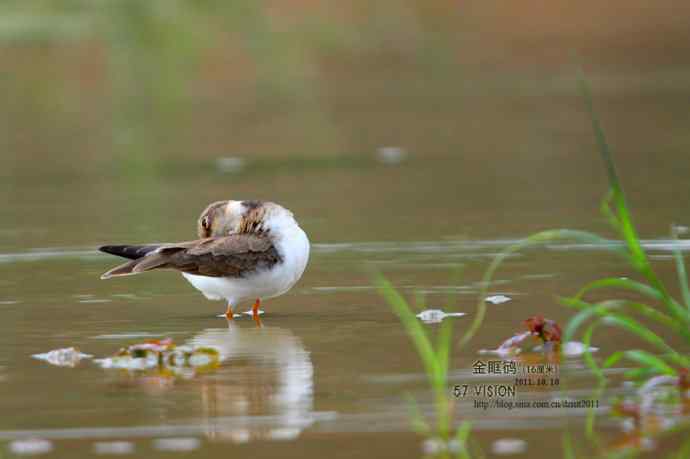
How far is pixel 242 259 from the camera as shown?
764 cm

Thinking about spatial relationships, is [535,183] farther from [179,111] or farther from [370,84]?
[370,84]

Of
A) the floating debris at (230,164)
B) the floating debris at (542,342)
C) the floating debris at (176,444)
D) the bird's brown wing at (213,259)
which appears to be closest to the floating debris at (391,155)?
the floating debris at (230,164)

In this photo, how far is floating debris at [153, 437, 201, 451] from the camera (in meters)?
5.08

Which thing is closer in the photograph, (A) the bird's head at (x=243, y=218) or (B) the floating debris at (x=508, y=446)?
(B) the floating debris at (x=508, y=446)

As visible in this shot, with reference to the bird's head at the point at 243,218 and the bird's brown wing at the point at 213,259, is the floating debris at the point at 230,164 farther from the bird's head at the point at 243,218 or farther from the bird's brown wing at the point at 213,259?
the bird's brown wing at the point at 213,259

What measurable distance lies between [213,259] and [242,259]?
5.5 inches

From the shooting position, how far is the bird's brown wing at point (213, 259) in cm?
759

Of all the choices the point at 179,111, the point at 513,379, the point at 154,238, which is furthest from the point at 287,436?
the point at 179,111

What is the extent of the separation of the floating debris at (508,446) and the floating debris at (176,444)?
3.14 feet

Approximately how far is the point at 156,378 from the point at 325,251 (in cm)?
349

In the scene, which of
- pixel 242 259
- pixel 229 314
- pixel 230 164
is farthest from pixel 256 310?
pixel 230 164

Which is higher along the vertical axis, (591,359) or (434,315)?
(434,315)

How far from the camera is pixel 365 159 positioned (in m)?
15.7

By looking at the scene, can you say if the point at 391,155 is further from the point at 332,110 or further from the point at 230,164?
the point at 332,110
